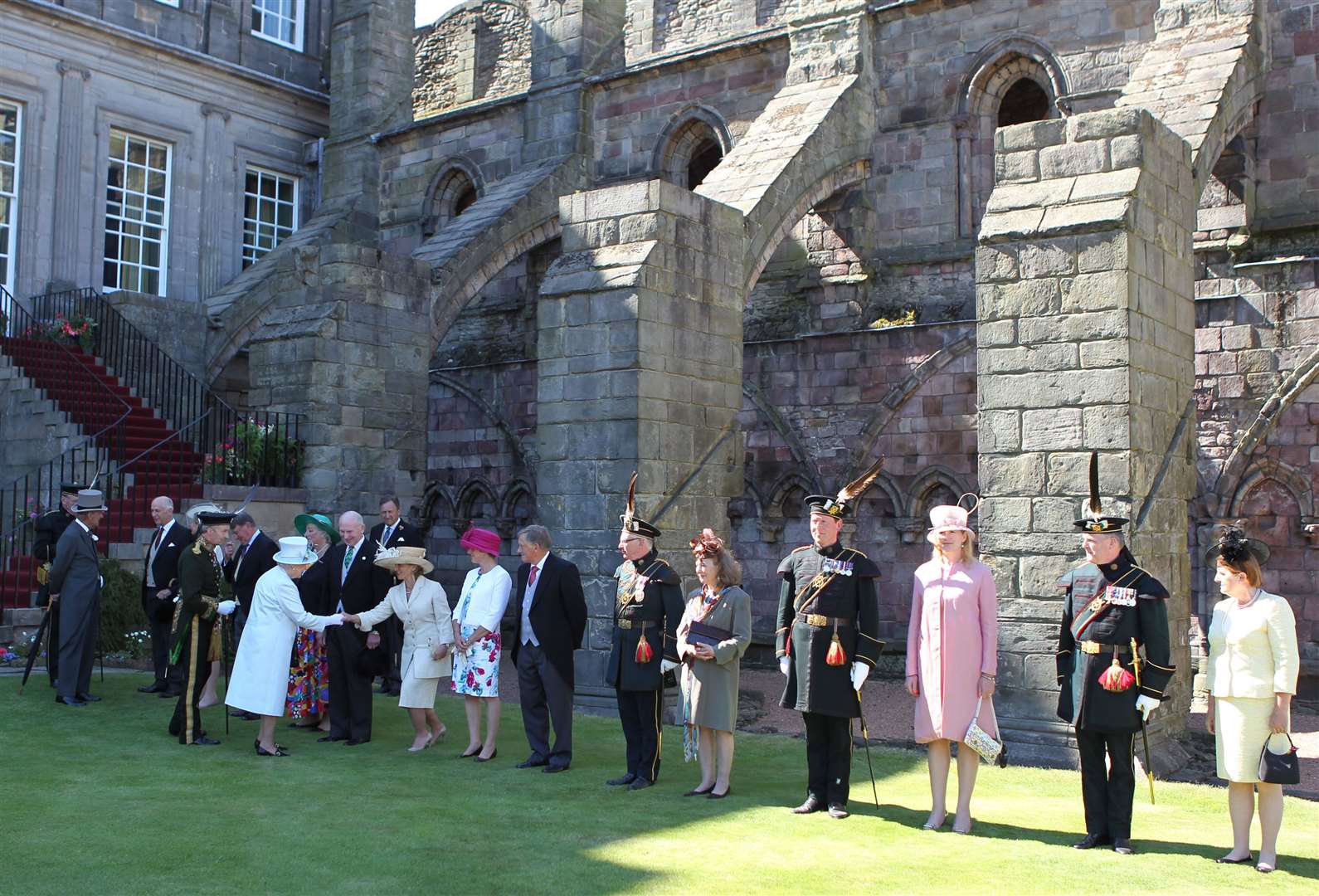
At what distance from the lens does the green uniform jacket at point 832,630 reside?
22.9ft

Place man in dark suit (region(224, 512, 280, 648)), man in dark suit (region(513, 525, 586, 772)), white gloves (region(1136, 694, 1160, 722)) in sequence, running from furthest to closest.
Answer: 1. man in dark suit (region(224, 512, 280, 648))
2. man in dark suit (region(513, 525, 586, 772))
3. white gloves (region(1136, 694, 1160, 722))

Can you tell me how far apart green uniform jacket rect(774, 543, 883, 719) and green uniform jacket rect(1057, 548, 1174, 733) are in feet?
3.25

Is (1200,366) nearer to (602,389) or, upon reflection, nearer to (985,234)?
(985,234)

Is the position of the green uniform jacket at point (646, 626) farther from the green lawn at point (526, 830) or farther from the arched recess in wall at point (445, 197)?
the arched recess in wall at point (445, 197)

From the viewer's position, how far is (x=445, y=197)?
21.4m

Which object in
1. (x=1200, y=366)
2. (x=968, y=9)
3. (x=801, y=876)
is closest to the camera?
(x=801, y=876)

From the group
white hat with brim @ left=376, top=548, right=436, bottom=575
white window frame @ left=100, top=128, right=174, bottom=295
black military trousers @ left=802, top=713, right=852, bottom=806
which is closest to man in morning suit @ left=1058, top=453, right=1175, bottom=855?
black military trousers @ left=802, top=713, right=852, bottom=806

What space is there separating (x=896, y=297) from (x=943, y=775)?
967cm

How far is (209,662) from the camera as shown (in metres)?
9.50

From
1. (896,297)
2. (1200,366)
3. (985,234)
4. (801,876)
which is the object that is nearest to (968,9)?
(896,297)

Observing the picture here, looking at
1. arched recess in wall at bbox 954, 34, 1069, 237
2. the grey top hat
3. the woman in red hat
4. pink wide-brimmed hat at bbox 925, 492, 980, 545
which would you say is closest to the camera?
pink wide-brimmed hat at bbox 925, 492, 980, 545

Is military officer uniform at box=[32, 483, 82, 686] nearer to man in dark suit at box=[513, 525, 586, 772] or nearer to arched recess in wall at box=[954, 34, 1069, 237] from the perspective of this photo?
man in dark suit at box=[513, 525, 586, 772]

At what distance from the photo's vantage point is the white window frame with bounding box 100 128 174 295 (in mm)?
20578

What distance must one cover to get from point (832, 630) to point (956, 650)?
0.70 m
